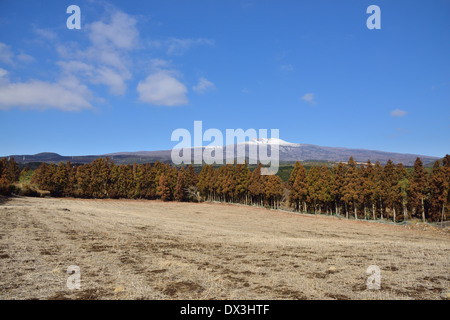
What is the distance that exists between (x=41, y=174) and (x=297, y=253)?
258 ft

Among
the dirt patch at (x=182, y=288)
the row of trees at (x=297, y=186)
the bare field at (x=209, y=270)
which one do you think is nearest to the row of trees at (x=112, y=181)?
the row of trees at (x=297, y=186)

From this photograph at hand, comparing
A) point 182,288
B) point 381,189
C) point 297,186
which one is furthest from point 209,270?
point 381,189

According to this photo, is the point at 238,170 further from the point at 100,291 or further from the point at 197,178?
the point at 100,291

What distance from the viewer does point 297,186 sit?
56.9m

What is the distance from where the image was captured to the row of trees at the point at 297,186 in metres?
47.1

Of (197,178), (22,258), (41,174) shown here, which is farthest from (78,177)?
(22,258)

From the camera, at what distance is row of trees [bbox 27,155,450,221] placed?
155 feet

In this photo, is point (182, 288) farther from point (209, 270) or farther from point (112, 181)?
point (112, 181)

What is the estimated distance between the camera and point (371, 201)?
167 ft

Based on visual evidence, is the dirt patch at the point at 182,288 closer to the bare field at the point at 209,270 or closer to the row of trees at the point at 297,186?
the bare field at the point at 209,270

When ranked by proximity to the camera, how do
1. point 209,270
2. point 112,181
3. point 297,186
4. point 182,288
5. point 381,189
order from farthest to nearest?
point 112,181 → point 297,186 → point 381,189 → point 209,270 → point 182,288

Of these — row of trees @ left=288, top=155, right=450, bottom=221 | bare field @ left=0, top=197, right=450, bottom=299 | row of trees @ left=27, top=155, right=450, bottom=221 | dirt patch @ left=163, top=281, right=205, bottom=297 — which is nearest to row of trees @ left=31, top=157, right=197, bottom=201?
row of trees @ left=27, top=155, right=450, bottom=221

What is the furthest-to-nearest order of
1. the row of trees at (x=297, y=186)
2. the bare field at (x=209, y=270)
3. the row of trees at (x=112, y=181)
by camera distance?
1. the row of trees at (x=112, y=181)
2. the row of trees at (x=297, y=186)
3. the bare field at (x=209, y=270)

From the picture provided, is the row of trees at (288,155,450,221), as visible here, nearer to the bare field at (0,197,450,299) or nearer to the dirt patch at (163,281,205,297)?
the bare field at (0,197,450,299)
